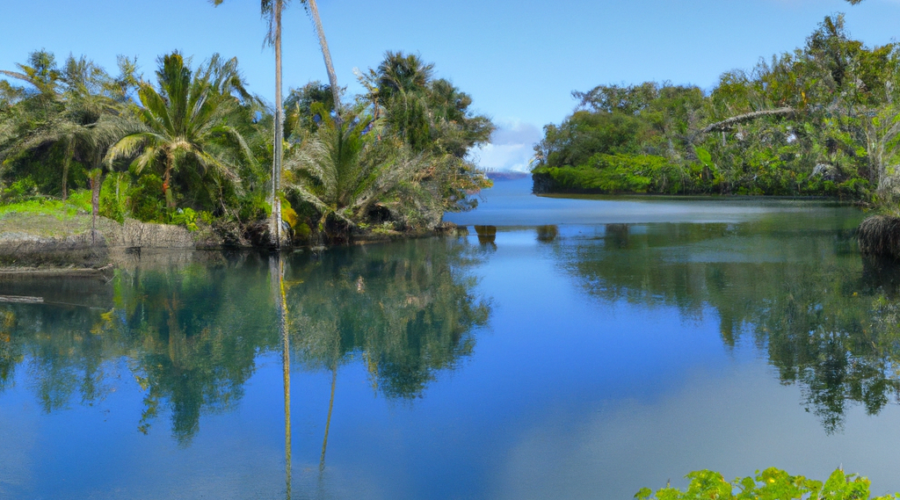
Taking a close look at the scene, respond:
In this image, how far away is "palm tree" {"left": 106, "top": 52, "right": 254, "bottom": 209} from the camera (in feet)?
64.1

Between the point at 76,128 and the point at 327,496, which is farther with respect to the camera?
the point at 76,128

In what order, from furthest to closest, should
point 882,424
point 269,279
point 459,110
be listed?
point 459,110 < point 269,279 < point 882,424

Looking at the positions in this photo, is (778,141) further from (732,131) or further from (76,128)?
(76,128)

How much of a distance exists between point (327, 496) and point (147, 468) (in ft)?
4.54

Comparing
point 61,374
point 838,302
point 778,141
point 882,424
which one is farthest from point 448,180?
point 778,141

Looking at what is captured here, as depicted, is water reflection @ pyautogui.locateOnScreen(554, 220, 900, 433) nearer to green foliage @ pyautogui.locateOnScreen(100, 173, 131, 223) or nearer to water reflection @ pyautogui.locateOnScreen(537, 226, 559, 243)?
water reflection @ pyautogui.locateOnScreen(537, 226, 559, 243)

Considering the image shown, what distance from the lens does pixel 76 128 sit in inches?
819

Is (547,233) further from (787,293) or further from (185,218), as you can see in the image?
(787,293)

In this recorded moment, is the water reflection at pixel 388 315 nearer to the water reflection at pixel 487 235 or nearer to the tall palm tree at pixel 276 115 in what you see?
the tall palm tree at pixel 276 115

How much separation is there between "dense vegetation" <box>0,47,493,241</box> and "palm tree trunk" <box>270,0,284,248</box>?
25 centimetres

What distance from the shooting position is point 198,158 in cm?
1994

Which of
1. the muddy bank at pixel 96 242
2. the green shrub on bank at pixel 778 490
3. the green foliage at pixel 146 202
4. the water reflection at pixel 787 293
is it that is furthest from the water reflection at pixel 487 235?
the green shrub on bank at pixel 778 490

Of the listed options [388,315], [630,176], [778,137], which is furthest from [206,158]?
[630,176]

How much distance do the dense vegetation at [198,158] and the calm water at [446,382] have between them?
5765 mm
